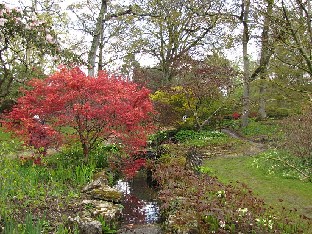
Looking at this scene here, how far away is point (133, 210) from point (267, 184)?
3391mm

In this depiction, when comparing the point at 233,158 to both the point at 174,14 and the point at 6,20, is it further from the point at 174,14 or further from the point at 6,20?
the point at 174,14

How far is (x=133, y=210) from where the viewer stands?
7.94 meters

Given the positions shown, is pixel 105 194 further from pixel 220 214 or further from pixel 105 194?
Answer: pixel 220 214

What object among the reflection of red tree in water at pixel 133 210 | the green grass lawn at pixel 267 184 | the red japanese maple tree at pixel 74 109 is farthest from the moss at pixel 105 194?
the green grass lawn at pixel 267 184

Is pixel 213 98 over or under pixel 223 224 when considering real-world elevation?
over

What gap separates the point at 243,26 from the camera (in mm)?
18984

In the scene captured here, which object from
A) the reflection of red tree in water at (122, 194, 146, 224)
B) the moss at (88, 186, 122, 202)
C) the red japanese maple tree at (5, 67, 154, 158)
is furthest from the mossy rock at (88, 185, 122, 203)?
the red japanese maple tree at (5, 67, 154, 158)

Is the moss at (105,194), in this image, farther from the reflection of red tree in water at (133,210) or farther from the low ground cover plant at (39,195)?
the reflection of red tree in water at (133,210)

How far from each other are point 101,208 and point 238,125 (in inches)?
631

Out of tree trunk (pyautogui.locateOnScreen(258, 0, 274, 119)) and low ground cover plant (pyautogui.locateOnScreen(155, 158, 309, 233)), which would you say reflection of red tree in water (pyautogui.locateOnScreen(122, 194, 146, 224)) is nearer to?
low ground cover plant (pyautogui.locateOnScreen(155, 158, 309, 233))

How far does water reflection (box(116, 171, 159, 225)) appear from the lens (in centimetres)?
735

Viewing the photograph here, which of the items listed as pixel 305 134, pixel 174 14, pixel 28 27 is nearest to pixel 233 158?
pixel 305 134

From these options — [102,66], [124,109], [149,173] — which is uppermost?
[102,66]

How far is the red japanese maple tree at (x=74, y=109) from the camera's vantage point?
8586 millimetres
